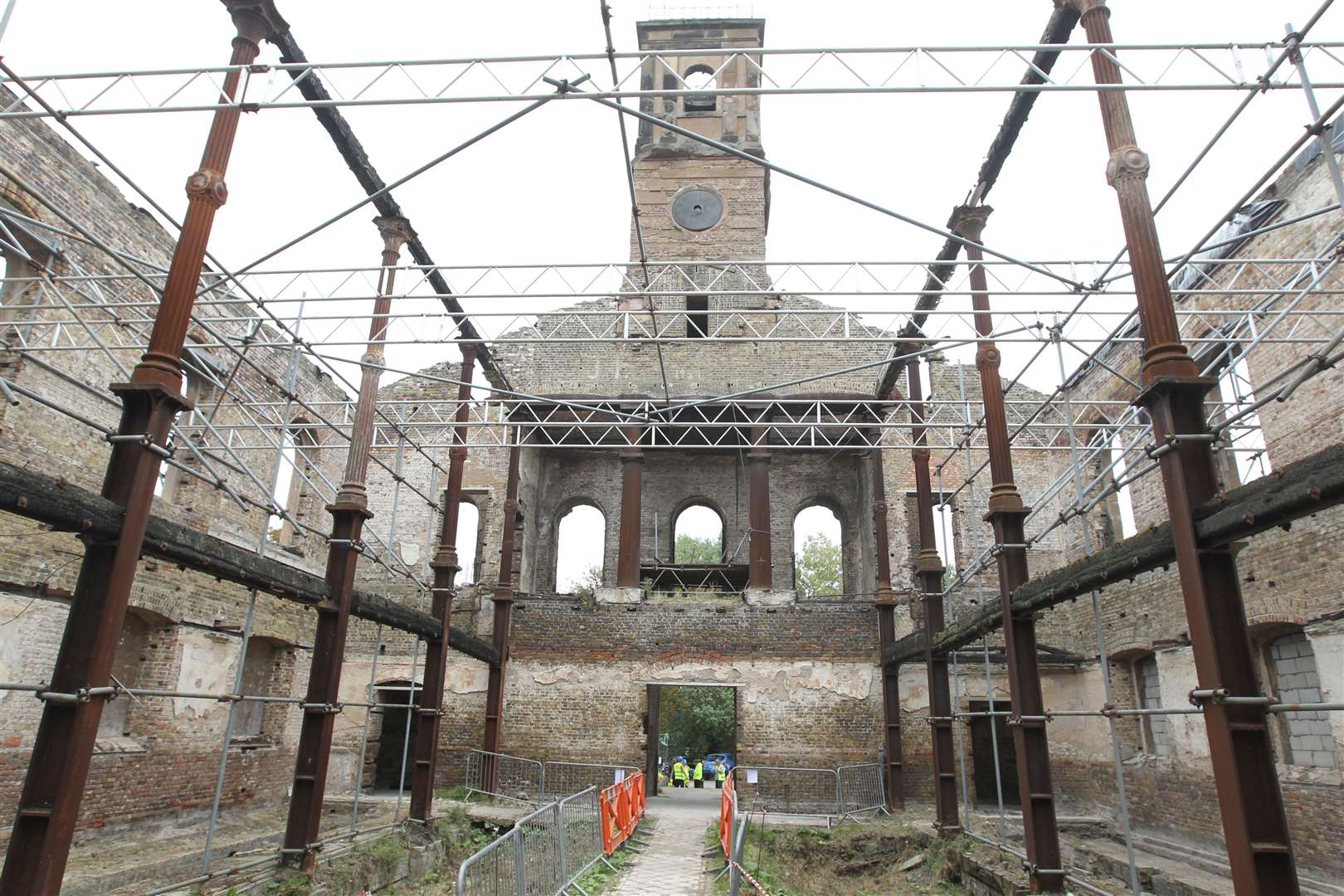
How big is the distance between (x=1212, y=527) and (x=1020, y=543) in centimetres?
405

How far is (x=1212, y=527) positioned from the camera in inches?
215

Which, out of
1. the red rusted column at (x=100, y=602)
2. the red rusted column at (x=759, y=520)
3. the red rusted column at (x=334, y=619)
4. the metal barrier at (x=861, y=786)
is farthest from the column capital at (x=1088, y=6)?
the metal barrier at (x=861, y=786)

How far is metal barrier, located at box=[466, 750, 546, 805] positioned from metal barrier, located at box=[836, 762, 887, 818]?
225 inches

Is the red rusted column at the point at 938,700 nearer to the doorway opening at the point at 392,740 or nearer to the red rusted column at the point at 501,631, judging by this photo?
the red rusted column at the point at 501,631

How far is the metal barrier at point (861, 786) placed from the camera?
50.8 feet

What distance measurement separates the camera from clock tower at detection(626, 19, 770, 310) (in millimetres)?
23641

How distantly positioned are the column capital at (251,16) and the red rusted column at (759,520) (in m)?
12.0

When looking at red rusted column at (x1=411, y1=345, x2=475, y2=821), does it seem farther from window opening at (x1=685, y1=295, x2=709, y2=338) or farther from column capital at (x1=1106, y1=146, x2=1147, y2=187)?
column capital at (x1=1106, y1=146, x2=1147, y2=187)

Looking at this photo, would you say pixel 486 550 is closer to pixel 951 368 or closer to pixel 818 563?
pixel 951 368

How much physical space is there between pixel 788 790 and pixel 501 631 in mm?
6474

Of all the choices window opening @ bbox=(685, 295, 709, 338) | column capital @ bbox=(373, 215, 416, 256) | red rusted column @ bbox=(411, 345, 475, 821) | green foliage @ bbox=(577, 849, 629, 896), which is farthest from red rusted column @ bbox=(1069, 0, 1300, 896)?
window opening @ bbox=(685, 295, 709, 338)

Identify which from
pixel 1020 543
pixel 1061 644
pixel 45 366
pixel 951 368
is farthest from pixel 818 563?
pixel 45 366

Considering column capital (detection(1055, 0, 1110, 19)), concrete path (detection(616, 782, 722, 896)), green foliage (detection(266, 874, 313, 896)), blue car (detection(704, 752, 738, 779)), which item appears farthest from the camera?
blue car (detection(704, 752, 738, 779))

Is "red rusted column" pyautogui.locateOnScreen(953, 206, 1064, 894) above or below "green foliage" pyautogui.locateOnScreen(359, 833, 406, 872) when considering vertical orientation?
above
